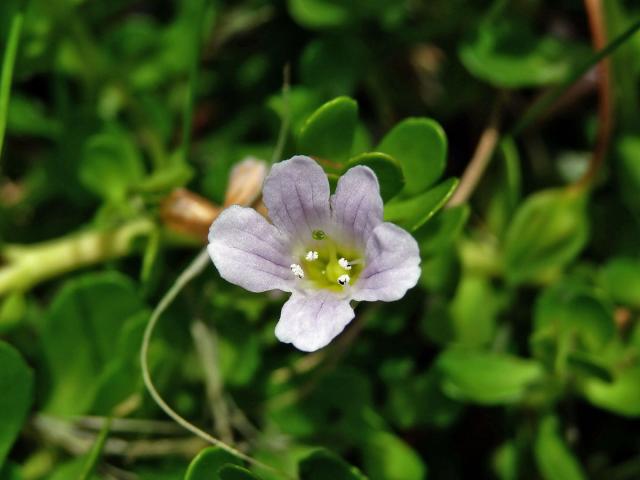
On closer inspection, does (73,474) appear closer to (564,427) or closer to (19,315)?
(19,315)

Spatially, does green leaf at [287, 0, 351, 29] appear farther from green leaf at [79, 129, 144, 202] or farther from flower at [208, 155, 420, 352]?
flower at [208, 155, 420, 352]

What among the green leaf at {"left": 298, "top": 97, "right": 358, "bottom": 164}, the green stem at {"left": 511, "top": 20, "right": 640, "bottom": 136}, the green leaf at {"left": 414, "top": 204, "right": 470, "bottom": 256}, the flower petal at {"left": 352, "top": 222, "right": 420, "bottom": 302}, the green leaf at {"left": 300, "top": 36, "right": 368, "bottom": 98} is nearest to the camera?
the flower petal at {"left": 352, "top": 222, "right": 420, "bottom": 302}

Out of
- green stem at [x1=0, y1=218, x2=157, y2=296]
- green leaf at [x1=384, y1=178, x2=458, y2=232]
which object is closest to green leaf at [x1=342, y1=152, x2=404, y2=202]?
green leaf at [x1=384, y1=178, x2=458, y2=232]

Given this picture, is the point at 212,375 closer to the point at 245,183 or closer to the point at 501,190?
the point at 245,183

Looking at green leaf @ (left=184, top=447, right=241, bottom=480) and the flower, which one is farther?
green leaf @ (left=184, top=447, right=241, bottom=480)

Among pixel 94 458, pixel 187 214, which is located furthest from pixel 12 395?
pixel 187 214

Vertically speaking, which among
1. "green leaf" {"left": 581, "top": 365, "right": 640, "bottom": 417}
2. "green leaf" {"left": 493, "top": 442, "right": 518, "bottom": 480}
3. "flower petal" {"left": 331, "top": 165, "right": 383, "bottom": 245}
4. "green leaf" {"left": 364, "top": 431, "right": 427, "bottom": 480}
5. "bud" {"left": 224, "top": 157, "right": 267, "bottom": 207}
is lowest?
"green leaf" {"left": 493, "top": 442, "right": 518, "bottom": 480}

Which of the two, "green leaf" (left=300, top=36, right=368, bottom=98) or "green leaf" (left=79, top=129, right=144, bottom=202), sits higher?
"green leaf" (left=300, top=36, right=368, bottom=98)
